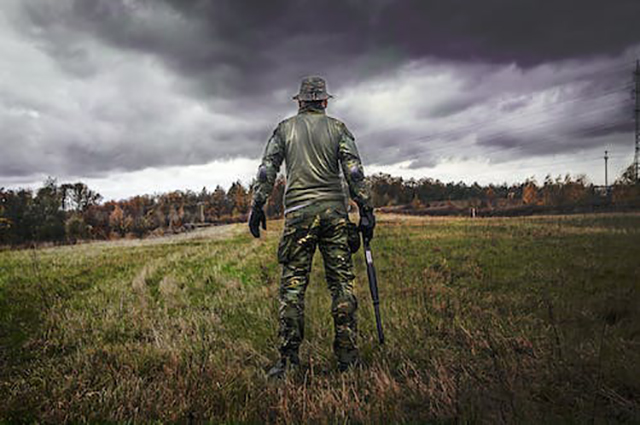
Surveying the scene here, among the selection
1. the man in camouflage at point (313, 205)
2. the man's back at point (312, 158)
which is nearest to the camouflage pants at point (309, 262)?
the man in camouflage at point (313, 205)

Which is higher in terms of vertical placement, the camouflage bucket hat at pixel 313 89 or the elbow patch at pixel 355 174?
the camouflage bucket hat at pixel 313 89

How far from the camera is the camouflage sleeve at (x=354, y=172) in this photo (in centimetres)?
443

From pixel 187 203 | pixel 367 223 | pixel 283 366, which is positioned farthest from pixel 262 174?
pixel 187 203

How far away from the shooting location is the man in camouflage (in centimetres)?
416

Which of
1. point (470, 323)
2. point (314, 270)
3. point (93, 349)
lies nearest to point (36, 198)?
point (314, 270)

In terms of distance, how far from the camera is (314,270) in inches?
436

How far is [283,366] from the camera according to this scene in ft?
13.1

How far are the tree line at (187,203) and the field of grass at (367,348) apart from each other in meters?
2.02

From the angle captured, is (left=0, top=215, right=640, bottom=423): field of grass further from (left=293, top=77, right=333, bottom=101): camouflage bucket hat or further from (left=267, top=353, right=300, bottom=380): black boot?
(left=293, top=77, right=333, bottom=101): camouflage bucket hat

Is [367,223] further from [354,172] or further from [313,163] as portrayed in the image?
[313,163]

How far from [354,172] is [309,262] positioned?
4.05ft

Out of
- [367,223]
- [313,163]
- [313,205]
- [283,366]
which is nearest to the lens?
[283,366]

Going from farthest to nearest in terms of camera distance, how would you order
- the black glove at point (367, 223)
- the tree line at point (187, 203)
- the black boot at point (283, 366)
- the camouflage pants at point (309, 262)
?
the tree line at point (187, 203), the black glove at point (367, 223), the camouflage pants at point (309, 262), the black boot at point (283, 366)

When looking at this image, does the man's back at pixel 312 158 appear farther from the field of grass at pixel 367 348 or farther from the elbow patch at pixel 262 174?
the field of grass at pixel 367 348
